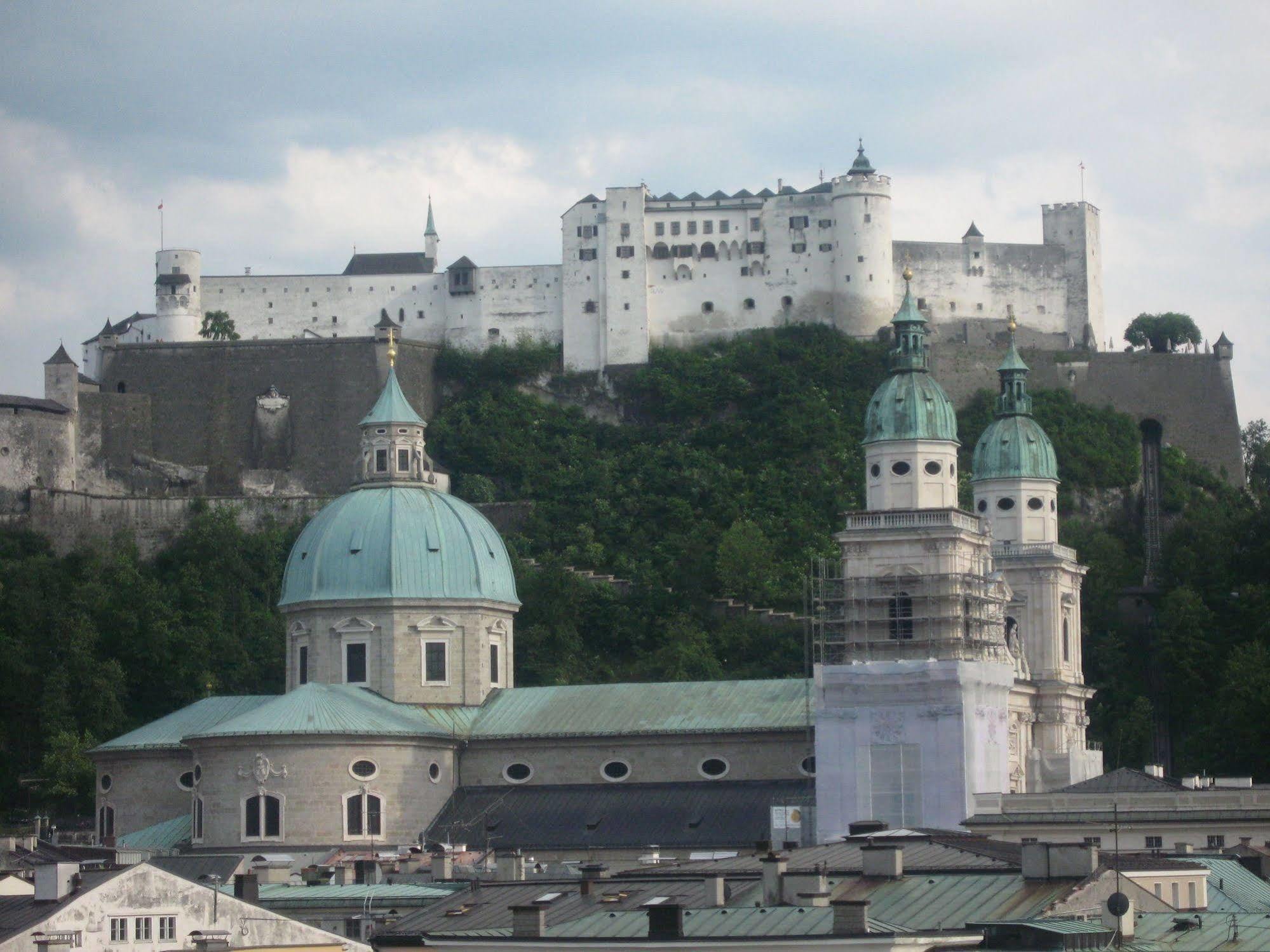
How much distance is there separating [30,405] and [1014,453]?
1932 inches

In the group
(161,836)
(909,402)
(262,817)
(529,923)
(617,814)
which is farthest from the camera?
(161,836)

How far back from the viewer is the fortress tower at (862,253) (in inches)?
4911

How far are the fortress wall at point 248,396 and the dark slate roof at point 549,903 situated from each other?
2843 inches

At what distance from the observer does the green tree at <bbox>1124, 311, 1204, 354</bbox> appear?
13400cm

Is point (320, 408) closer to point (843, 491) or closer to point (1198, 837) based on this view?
point (843, 491)

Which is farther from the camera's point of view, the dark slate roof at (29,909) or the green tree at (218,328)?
the green tree at (218,328)

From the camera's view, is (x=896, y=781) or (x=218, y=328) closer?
(x=896, y=781)

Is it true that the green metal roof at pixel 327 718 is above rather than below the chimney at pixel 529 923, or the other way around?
above

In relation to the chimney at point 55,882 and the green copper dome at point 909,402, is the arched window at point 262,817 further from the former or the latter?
the chimney at point 55,882

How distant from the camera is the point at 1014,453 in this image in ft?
261

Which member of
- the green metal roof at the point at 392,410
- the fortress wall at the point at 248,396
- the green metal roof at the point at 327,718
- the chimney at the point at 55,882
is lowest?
the chimney at the point at 55,882

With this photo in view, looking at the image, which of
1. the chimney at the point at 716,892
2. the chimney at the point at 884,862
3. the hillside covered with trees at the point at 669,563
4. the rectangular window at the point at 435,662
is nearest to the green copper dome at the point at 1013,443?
the hillside covered with trees at the point at 669,563

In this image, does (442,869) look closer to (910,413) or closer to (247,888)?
(247,888)

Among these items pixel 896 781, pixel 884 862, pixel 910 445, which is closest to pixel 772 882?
pixel 884 862
